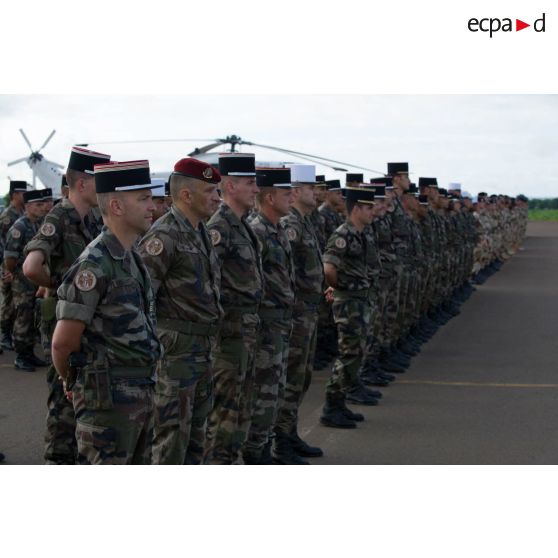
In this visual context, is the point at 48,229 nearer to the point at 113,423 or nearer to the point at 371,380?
the point at 113,423

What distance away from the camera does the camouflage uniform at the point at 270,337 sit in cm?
569

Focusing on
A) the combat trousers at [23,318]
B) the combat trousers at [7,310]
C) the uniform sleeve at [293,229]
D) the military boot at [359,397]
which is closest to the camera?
the uniform sleeve at [293,229]

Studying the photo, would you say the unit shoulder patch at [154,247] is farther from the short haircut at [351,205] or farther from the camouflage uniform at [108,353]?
the short haircut at [351,205]

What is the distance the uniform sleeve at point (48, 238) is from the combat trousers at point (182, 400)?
1.37 m

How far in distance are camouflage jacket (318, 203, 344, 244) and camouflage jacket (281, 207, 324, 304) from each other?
3793 millimetres

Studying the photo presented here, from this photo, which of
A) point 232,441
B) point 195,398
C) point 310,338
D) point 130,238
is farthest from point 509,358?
point 130,238

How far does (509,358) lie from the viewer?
10.8 metres

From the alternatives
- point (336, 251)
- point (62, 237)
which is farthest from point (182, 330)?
point (336, 251)

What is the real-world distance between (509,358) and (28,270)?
22.4 ft

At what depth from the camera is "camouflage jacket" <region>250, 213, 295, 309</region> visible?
18.9 ft

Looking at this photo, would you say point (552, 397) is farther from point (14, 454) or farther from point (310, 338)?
point (14, 454)

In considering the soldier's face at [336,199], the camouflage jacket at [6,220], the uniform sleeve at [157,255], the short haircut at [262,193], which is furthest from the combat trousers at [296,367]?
the camouflage jacket at [6,220]

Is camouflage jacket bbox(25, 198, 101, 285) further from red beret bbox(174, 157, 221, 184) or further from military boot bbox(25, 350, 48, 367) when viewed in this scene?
military boot bbox(25, 350, 48, 367)

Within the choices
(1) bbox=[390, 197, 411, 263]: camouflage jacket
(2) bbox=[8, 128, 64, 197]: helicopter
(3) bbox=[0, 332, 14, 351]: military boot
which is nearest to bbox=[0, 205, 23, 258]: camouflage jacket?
→ (3) bbox=[0, 332, 14, 351]: military boot
